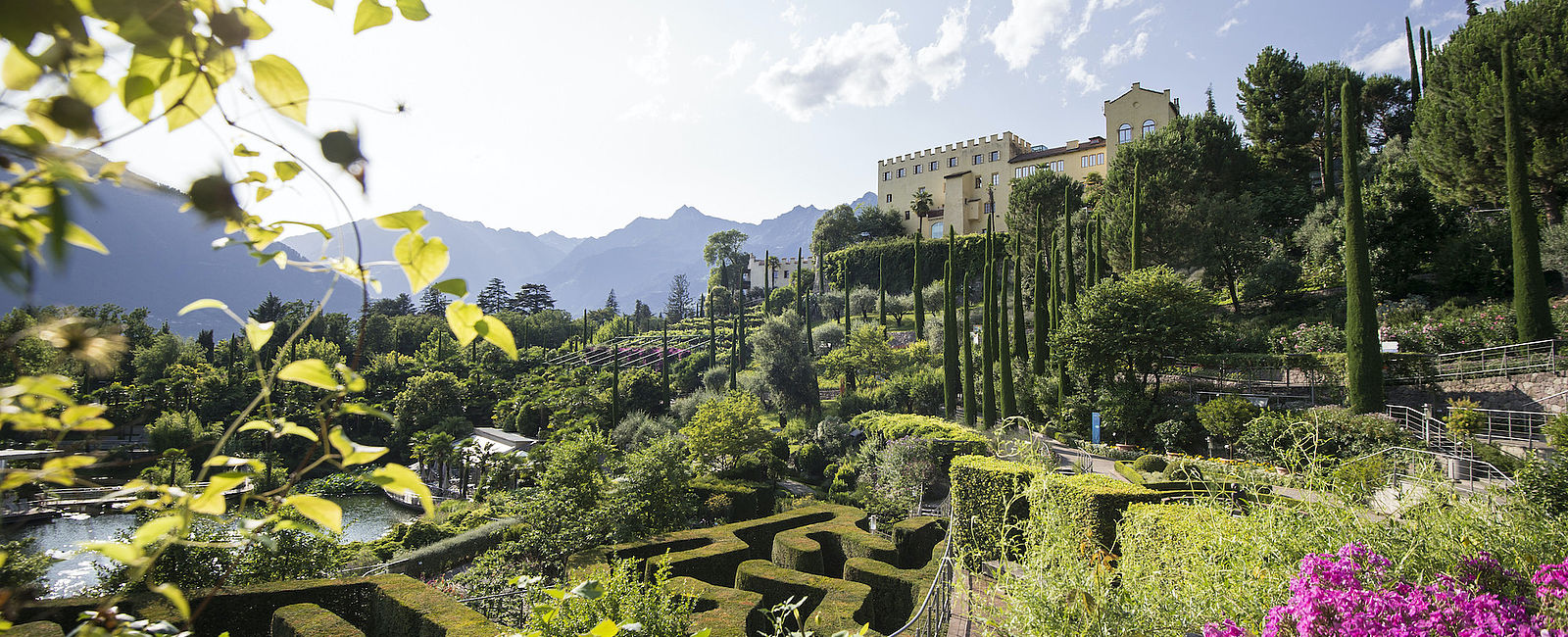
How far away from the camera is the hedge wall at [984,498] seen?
9672 millimetres

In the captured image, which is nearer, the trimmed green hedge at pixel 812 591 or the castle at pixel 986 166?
the trimmed green hedge at pixel 812 591

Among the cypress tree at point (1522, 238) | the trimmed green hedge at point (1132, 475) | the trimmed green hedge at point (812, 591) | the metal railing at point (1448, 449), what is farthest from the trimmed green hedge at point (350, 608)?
the cypress tree at point (1522, 238)

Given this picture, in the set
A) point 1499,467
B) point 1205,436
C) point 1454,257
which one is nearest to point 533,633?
point 1499,467

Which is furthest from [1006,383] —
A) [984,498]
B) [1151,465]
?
[984,498]

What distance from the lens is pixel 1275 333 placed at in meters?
20.8

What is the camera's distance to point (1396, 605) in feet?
8.82

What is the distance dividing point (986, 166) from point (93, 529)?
44.7 meters

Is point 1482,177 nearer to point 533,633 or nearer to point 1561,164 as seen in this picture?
point 1561,164

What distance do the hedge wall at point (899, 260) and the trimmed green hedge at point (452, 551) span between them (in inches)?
1263

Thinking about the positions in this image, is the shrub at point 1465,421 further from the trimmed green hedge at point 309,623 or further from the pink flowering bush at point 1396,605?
the trimmed green hedge at point 309,623

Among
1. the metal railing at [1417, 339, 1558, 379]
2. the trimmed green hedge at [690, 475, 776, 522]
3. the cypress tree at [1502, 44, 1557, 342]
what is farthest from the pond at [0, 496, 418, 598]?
the cypress tree at [1502, 44, 1557, 342]

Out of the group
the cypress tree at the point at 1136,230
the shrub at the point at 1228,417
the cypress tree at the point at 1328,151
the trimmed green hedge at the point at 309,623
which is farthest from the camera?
the cypress tree at the point at 1136,230

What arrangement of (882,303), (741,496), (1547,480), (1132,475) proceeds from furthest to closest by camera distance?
(882,303), (741,496), (1132,475), (1547,480)

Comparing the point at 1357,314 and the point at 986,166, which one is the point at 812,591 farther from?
the point at 986,166
